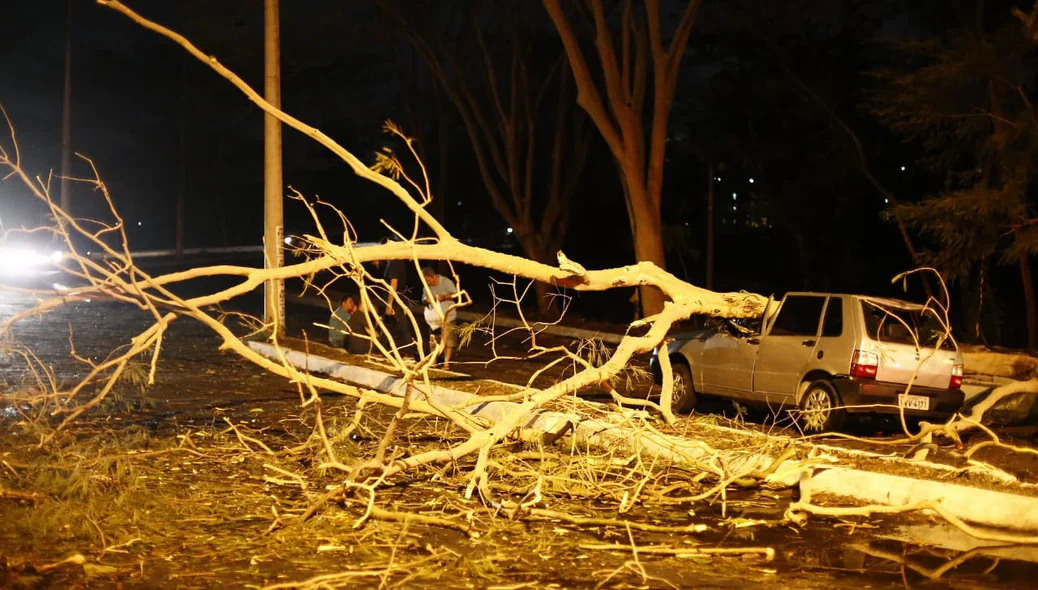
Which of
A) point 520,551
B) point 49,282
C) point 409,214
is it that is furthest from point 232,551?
point 409,214

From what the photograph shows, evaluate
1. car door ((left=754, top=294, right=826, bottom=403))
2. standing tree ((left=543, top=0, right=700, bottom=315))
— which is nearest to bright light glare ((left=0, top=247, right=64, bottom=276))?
standing tree ((left=543, top=0, right=700, bottom=315))

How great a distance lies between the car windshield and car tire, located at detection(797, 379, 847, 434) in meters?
0.68

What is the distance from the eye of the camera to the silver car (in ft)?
37.2

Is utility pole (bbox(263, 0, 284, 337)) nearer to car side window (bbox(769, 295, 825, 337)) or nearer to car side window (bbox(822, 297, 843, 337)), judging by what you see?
car side window (bbox(769, 295, 825, 337))

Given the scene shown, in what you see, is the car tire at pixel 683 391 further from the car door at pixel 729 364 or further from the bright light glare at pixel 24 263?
the bright light glare at pixel 24 263

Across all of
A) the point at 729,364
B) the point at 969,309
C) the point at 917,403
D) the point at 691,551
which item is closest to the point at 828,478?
the point at 691,551

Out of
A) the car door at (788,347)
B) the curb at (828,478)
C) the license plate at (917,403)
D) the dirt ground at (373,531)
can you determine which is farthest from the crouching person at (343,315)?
the license plate at (917,403)

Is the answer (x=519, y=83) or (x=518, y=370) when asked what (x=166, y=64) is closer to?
(x=519, y=83)

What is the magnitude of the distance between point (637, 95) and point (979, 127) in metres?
5.63

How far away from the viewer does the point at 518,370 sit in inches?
692

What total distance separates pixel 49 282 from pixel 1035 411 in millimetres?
28504

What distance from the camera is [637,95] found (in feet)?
68.8

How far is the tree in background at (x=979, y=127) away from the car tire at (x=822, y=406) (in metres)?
7.80

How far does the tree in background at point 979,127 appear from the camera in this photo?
18.1 metres
